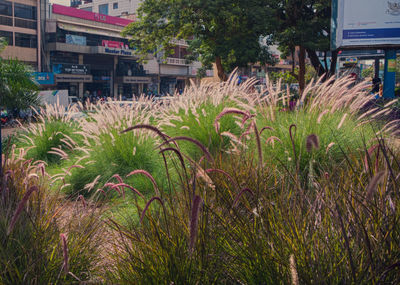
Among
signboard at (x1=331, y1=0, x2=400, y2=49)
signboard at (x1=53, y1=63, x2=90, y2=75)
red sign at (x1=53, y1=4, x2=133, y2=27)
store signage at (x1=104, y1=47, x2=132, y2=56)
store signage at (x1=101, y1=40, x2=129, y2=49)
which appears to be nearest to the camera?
signboard at (x1=331, y1=0, x2=400, y2=49)

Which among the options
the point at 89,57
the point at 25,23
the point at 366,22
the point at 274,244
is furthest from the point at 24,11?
the point at 274,244

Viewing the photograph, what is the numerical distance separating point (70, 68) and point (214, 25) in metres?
28.7

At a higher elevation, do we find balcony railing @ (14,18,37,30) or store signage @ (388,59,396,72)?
balcony railing @ (14,18,37,30)

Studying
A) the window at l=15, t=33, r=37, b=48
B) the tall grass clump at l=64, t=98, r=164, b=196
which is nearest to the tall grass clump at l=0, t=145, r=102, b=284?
the tall grass clump at l=64, t=98, r=164, b=196

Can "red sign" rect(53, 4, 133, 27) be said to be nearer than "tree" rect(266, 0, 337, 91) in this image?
No

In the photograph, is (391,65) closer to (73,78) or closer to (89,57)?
(73,78)

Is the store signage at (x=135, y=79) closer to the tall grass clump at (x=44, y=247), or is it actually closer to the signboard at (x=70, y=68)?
the signboard at (x=70, y=68)

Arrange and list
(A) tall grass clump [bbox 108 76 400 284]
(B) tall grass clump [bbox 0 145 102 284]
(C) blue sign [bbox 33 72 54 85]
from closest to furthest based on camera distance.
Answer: (A) tall grass clump [bbox 108 76 400 284], (B) tall grass clump [bbox 0 145 102 284], (C) blue sign [bbox 33 72 54 85]

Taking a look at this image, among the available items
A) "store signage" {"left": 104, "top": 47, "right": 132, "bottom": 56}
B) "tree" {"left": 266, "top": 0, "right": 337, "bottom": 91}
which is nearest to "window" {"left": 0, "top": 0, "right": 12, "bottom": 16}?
"store signage" {"left": 104, "top": 47, "right": 132, "bottom": 56}

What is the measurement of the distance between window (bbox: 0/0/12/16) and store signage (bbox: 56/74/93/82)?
6869 mm

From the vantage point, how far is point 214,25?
57.8 feet

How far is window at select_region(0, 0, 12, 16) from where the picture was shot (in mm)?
37281

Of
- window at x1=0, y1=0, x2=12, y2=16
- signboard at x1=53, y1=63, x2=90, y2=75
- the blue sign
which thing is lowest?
the blue sign

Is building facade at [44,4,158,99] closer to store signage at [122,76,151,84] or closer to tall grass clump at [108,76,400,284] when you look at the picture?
store signage at [122,76,151,84]
